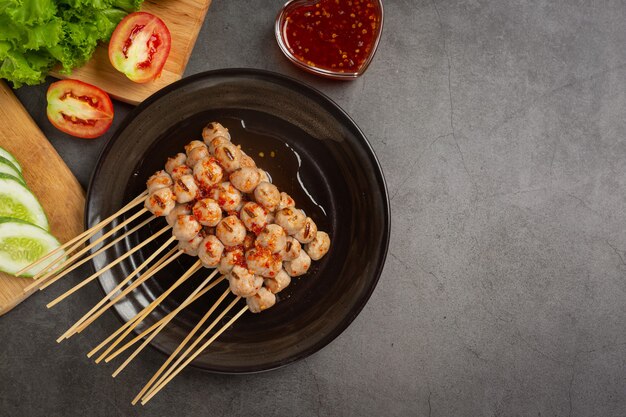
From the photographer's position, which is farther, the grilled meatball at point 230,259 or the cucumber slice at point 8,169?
the cucumber slice at point 8,169

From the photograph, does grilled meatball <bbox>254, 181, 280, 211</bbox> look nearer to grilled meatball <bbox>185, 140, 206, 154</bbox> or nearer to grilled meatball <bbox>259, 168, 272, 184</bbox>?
grilled meatball <bbox>259, 168, 272, 184</bbox>

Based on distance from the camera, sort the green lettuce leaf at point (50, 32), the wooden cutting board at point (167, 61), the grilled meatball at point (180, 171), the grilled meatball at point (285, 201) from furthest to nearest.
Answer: the wooden cutting board at point (167, 61), the grilled meatball at point (285, 201), the grilled meatball at point (180, 171), the green lettuce leaf at point (50, 32)

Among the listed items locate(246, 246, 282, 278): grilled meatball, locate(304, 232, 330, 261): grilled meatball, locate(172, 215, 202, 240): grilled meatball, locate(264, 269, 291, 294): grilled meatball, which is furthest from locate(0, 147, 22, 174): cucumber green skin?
locate(304, 232, 330, 261): grilled meatball

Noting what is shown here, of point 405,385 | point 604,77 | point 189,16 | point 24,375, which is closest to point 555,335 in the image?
point 405,385

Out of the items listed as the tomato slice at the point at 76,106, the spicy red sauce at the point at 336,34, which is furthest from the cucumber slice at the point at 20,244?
the spicy red sauce at the point at 336,34

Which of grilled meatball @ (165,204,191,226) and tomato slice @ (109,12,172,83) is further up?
tomato slice @ (109,12,172,83)

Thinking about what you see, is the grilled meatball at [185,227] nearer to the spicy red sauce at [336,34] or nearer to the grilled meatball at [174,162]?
the grilled meatball at [174,162]

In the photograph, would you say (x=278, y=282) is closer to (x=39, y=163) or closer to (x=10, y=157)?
(x=39, y=163)

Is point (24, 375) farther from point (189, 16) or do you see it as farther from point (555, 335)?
point (555, 335)
